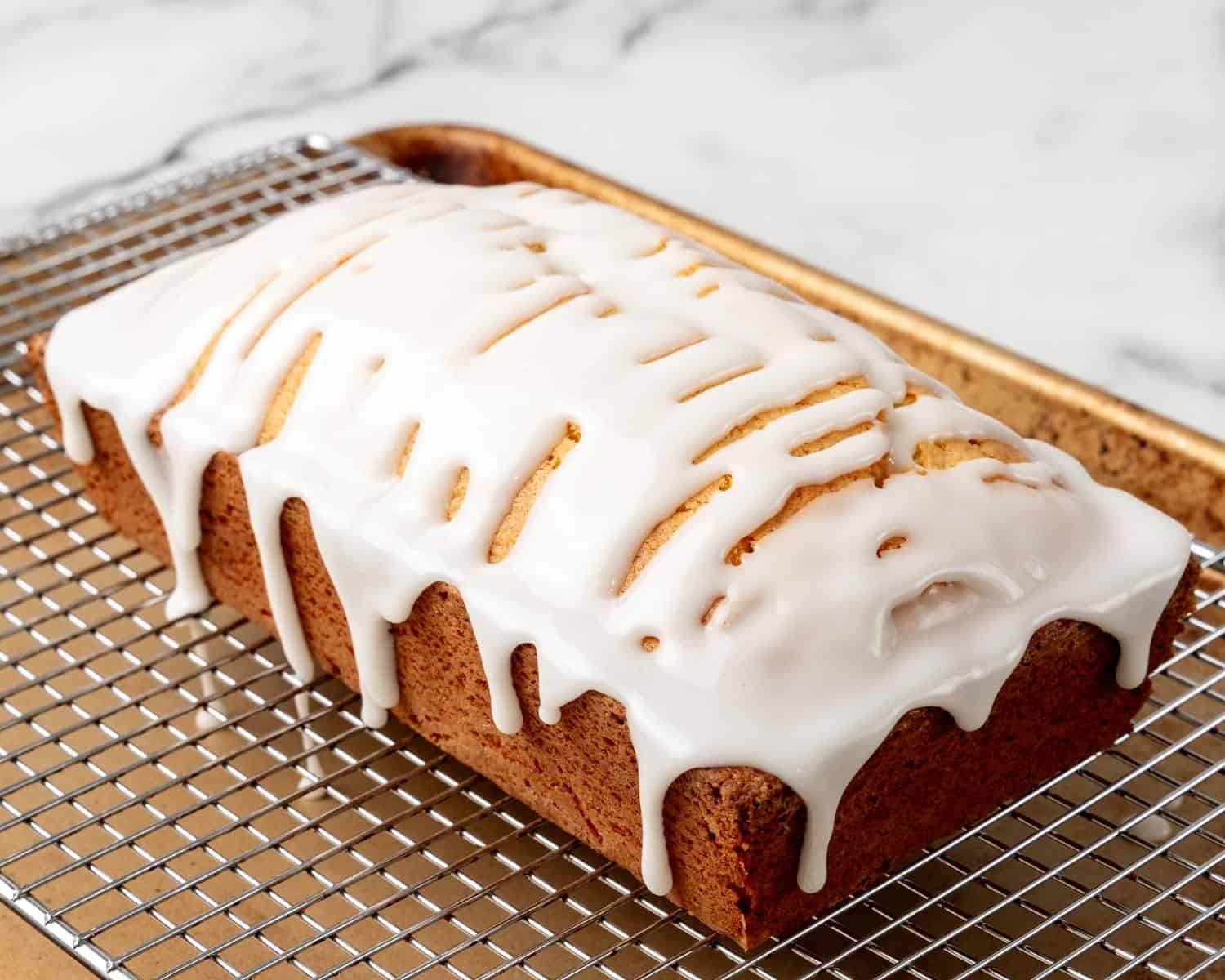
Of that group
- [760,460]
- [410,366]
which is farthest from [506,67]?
[760,460]

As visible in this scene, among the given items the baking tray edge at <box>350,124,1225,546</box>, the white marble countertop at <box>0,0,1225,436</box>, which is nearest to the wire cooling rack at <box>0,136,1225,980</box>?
the baking tray edge at <box>350,124,1225,546</box>

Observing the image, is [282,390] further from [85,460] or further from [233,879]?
[233,879]

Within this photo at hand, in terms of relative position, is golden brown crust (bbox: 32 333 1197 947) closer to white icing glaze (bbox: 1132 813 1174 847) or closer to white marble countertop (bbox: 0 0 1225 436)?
white icing glaze (bbox: 1132 813 1174 847)

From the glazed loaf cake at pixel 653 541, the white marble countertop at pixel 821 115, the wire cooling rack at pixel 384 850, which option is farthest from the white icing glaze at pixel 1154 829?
the white marble countertop at pixel 821 115

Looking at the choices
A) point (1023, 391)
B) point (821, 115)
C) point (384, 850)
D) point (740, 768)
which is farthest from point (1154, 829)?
point (821, 115)

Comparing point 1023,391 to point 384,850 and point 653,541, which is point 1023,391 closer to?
point 653,541

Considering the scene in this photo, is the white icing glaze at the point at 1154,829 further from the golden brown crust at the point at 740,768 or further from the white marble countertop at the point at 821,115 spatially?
the white marble countertop at the point at 821,115
